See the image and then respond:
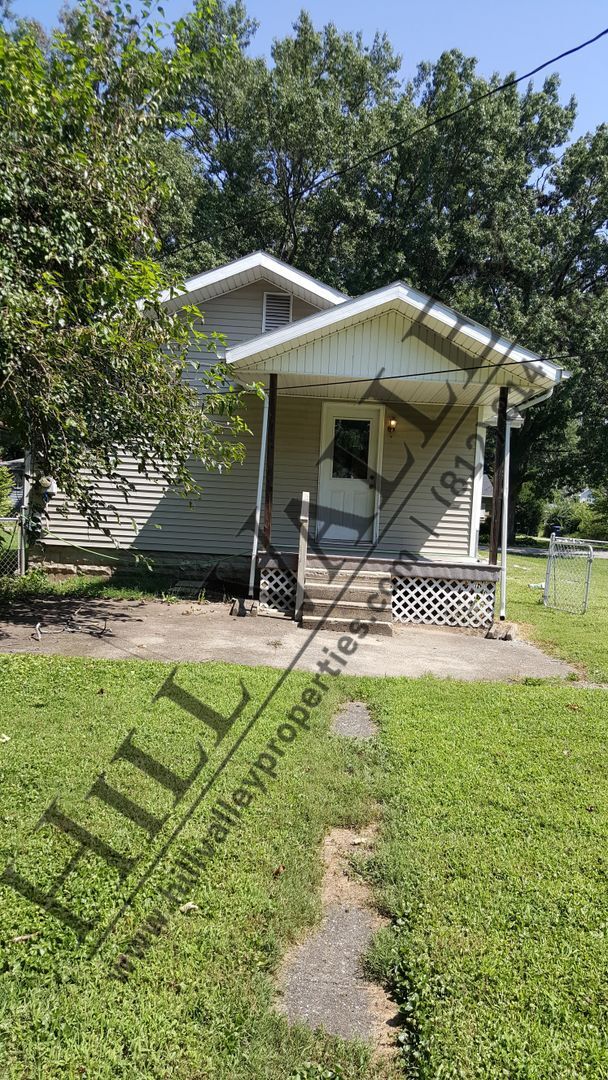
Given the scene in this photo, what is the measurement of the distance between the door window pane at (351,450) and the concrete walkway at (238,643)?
3.42 m

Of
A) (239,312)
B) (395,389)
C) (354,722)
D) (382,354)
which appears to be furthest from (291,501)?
(354,722)

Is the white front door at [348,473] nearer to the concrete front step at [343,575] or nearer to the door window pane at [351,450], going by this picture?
the door window pane at [351,450]

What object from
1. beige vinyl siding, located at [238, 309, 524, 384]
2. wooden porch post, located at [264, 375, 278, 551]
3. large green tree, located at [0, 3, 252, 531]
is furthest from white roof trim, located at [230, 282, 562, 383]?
large green tree, located at [0, 3, 252, 531]

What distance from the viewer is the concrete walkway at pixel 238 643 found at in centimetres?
675

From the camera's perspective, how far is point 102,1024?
2.12 m

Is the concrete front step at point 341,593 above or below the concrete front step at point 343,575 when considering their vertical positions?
below

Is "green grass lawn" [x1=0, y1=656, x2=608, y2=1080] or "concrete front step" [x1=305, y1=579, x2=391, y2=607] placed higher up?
"concrete front step" [x1=305, y1=579, x2=391, y2=607]

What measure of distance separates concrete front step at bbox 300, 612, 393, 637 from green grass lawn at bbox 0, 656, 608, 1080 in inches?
133

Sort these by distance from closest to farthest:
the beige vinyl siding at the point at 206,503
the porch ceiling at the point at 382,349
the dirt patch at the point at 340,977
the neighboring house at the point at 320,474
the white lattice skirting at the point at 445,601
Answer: the dirt patch at the point at 340,977 < the porch ceiling at the point at 382,349 < the white lattice skirting at the point at 445,601 < the neighboring house at the point at 320,474 < the beige vinyl siding at the point at 206,503

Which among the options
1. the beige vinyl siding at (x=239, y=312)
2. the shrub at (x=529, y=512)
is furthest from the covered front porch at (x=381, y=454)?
the shrub at (x=529, y=512)

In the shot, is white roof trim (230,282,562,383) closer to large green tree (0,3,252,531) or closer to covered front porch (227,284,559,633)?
covered front porch (227,284,559,633)

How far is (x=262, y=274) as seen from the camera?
36.9ft

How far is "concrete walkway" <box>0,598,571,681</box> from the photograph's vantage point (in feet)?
22.1

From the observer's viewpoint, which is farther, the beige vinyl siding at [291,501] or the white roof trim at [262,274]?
the beige vinyl siding at [291,501]
